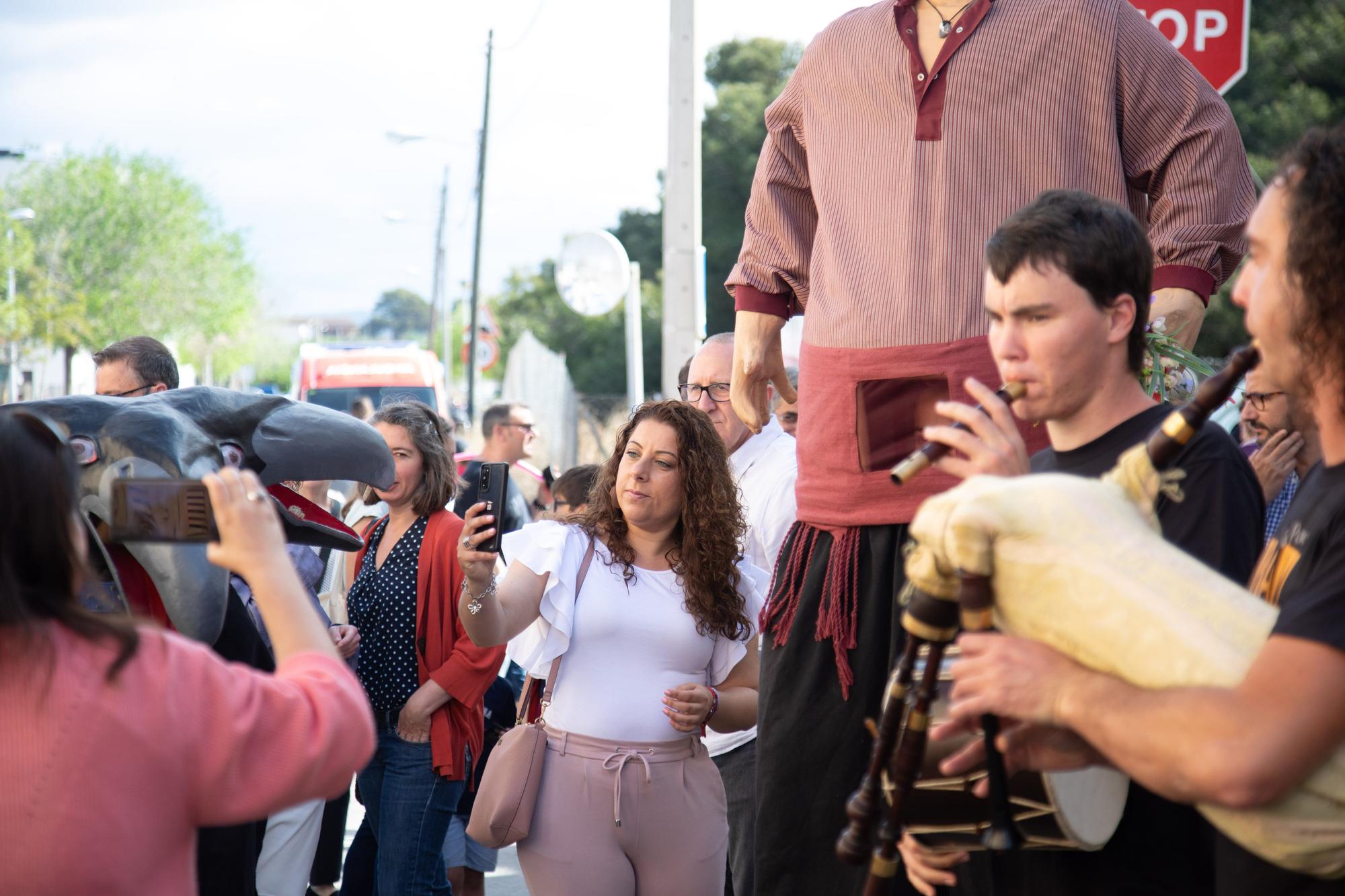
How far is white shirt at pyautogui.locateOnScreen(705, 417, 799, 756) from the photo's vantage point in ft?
15.3

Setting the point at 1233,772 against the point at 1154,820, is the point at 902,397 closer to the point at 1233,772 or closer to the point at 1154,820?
the point at 1154,820

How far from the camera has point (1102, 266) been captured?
89.1 inches

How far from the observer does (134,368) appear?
5.32 m

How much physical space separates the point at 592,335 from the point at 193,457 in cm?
2759

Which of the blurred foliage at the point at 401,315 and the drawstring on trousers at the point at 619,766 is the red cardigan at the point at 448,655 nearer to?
the drawstring on trousers at the point at 619,766

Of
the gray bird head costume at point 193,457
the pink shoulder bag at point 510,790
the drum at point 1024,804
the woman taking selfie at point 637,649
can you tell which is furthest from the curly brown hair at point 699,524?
the drum at point 1024,804

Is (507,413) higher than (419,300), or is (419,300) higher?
(419,300)

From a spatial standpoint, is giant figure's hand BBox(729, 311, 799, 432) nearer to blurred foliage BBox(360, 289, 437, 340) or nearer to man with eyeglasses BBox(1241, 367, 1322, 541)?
man with eyeglasses BBox(1241, 367, 1322, 541)

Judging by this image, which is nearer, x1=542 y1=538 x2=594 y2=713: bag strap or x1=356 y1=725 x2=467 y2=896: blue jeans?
x1=542 y1=538 x2=594 y2=713: bag strap

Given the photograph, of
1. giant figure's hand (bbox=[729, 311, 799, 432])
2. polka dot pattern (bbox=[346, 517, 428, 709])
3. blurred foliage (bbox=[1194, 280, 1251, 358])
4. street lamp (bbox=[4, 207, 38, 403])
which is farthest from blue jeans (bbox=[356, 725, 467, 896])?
street lamp (bbox=[4, 207, 38, 403])

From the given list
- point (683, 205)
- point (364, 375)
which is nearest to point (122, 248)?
point (364, 375)

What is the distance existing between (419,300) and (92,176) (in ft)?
335

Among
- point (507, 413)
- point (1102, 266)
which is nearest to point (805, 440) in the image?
point (1102, 266)

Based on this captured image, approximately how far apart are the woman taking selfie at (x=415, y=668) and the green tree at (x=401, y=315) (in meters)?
138
